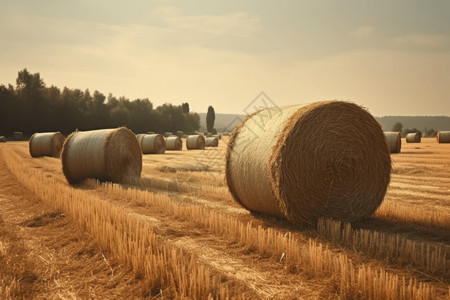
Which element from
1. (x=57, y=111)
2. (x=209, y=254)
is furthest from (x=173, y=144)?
(x=57, y=111)

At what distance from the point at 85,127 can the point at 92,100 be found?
8794 mm

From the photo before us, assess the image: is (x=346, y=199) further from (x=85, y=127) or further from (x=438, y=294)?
(x=85, y=127)

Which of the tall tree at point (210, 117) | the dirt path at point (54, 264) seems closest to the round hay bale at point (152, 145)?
the dirt path at point (54, 264)

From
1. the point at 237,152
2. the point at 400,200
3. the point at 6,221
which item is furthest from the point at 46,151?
the point at 400,200

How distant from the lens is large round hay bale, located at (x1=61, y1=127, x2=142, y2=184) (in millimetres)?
12445

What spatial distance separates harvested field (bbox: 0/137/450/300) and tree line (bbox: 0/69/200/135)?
45.5 metres

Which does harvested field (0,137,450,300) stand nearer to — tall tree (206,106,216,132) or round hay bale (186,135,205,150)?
round hay bale (186,135,205,150)

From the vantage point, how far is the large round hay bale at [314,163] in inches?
258

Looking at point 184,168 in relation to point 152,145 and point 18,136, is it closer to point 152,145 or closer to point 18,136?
point 152,145

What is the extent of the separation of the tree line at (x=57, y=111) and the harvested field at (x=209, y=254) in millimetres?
45542

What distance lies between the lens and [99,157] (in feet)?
40.7

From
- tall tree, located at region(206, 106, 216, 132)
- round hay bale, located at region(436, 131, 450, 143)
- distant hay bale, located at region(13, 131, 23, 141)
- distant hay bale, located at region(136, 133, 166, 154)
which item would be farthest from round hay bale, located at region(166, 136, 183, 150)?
tall tree, located at region(206, 106, 216, 132)

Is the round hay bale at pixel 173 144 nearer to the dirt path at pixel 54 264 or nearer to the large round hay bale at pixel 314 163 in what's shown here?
the dirt path at pixel 54 264

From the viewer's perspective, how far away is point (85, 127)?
6062cm
